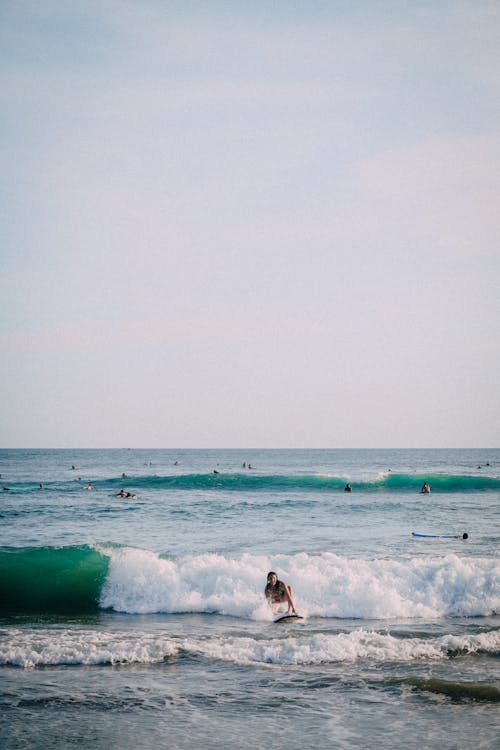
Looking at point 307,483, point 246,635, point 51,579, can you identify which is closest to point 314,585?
point 246,635

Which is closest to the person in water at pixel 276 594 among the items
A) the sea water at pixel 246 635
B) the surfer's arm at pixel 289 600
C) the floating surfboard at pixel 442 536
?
the surfer's arm at pixel 289 600

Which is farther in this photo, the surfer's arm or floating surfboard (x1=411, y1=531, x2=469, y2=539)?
floating surfboard (x1=411, y1=531, x2=469, y2=539)

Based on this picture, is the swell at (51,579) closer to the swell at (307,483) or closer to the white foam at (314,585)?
the white foam at (314,585)

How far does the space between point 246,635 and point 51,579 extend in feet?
23.4

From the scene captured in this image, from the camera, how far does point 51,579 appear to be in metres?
17.2

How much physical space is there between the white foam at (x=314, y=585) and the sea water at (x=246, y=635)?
0.15ft

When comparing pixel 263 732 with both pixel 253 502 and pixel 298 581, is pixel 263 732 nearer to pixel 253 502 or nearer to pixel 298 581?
pixel 298 581

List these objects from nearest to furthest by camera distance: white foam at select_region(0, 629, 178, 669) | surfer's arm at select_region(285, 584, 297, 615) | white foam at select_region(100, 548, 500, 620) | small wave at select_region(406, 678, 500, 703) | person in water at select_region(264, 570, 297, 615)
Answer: small wave at select_region(406, 678, 500, 703) < white foam at select_region(0, 629, 178, 669) < surfer's arm at select_region(285, 584, 297, 615) < person in water at select_region(264, 570, 297, 615) < white foam at select_region(100, 548, 500, 620)

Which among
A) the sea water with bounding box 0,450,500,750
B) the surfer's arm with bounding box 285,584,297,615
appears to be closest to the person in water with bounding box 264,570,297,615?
the surfer's arm with bounding box 285,584,297,615

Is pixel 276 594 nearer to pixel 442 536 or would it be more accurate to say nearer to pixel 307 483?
pixel 442 536

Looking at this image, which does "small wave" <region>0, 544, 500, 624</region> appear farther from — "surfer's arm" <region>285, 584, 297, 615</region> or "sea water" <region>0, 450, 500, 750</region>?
"surfer's arm" <region>285, 584, 297, 615</region>

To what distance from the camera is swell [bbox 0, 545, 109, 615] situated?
1574 centimetres

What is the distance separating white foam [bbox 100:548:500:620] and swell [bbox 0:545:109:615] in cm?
50

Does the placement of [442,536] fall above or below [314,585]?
below
